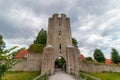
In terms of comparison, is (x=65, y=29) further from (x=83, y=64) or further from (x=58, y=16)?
(x=83, y=64)

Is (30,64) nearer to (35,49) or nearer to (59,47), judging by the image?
(35,49)

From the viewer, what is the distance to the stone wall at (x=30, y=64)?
88.0 feet

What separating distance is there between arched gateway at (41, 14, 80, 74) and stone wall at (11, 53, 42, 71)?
130 inches

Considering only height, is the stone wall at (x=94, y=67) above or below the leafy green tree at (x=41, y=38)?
below

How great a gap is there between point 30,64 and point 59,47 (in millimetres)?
6433

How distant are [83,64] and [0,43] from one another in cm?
2485

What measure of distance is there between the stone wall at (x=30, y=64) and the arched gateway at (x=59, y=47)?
3.31m

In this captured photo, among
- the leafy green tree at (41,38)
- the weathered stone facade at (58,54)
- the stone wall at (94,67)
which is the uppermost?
the leafy green tree at (41,38)

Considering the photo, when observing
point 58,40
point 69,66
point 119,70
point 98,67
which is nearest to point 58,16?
point 58,40

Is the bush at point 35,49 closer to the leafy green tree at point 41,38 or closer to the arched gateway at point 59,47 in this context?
the arched gateway at point 59,47

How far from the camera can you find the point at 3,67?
17.4 ft

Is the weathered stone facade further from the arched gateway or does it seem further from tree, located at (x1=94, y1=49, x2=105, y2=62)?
tree, located at (x1=94, y1=49, x2=105, y2=62)

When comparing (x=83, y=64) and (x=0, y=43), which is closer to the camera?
(x=0, y=43)

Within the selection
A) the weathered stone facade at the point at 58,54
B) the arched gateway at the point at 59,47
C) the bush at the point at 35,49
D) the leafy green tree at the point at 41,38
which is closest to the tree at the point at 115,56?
the weathered stone facade at the point at 58,54
